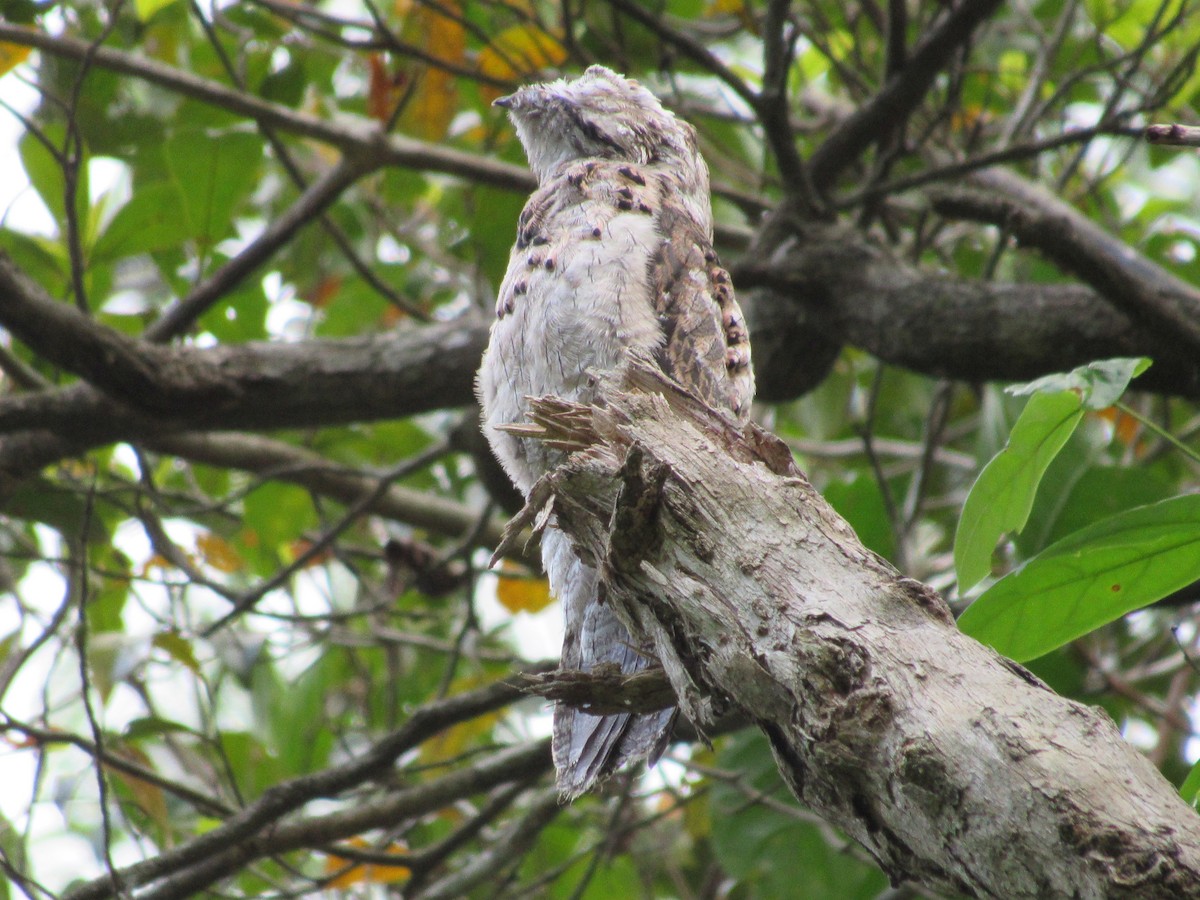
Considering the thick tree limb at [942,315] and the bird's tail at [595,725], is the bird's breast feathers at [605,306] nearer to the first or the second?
the bird's tail at [595,725]

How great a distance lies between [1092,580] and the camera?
1.74 m

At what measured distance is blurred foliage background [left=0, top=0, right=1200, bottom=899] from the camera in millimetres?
3473

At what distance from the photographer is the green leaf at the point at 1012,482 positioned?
5.72ft

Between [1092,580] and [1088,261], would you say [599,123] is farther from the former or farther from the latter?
[1092,580]

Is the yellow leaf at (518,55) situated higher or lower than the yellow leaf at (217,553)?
higher

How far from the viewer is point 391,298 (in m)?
4.71

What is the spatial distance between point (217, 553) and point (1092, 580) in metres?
3.90

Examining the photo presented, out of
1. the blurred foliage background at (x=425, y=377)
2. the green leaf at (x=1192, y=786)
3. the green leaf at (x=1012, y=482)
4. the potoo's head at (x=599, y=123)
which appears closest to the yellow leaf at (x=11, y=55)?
the blurred foliage background at (x=425, y=377)

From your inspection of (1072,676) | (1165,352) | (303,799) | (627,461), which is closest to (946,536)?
(1072,676)

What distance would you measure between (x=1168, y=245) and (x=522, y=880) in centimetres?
399

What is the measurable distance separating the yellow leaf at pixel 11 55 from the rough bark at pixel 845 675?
282cm

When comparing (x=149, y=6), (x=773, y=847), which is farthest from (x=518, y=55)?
(x=773, y=847)

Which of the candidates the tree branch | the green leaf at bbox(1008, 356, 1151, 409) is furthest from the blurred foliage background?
the green leaf at bbox(1008, 356, 1151, 409)

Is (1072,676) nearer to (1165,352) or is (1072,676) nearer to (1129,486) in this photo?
(1129,486)
